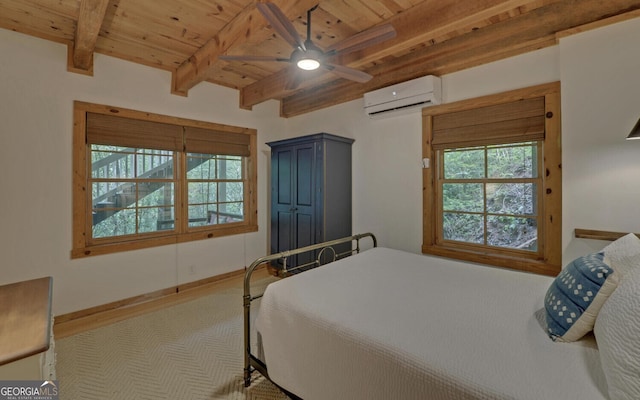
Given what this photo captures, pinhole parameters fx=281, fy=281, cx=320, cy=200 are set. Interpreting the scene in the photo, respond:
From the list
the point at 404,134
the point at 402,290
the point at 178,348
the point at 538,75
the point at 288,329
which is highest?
the point at 538,75

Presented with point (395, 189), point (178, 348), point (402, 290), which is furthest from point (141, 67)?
point (402, 290)

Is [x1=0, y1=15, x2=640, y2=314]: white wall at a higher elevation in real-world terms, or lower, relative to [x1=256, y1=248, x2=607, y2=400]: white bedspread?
higher

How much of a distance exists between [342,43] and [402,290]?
168 centimetres

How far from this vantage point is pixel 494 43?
8.37 ft

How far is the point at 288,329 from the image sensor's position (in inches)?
59.4

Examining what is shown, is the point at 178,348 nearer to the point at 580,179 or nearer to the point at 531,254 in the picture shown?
the point at 531,254

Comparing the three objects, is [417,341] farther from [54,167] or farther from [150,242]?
[54,167]

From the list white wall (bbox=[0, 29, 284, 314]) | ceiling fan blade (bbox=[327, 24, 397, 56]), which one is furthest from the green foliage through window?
white wall (bbox=[0, 29, 284, 314])

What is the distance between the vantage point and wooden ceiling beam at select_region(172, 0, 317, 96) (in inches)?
75.2

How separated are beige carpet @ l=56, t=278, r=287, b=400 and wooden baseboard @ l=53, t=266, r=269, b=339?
0.16 m

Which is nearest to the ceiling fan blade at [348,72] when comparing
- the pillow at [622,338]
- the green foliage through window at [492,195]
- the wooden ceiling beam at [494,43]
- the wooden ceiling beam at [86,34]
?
A: the wooden ceiling beam at [494,43]

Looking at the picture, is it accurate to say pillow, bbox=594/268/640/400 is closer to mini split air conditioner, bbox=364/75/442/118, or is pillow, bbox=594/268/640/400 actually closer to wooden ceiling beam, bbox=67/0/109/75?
mini split air conditioner, bbox=364/75/442/118

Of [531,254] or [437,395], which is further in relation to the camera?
[531,254]

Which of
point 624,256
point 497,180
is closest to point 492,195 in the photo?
point 497,180
